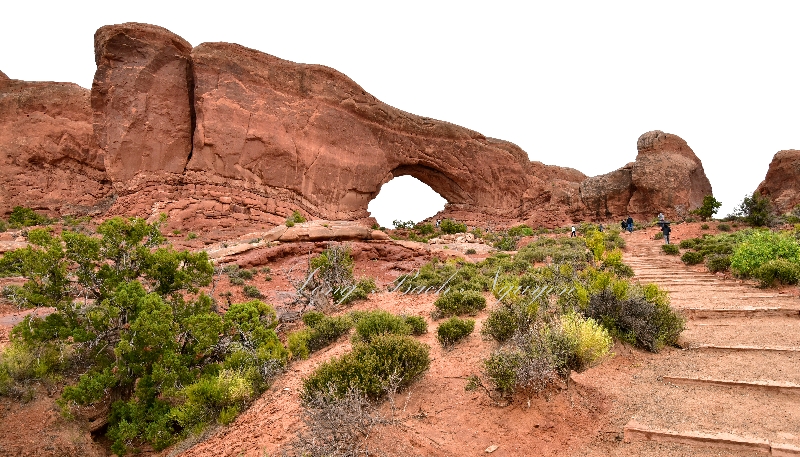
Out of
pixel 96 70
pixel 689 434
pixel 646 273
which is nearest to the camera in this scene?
pixel 689 434

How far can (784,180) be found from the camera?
35.0m

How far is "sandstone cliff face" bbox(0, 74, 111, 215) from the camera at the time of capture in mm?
28031

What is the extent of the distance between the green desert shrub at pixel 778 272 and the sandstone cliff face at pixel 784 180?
27685 millimetres

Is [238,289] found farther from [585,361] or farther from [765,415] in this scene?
[765,415]

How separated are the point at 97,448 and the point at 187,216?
18.6m

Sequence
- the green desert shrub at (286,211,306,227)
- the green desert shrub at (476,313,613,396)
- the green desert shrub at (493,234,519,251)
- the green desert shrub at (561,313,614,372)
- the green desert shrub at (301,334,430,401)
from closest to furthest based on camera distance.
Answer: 1. the green desert shrub at (476,313,613,396)
2. the green desert shrub at (301,334,430,401)
3. the green desert shrub at (561,313,614,372)
4. the green desert shrub at (286,211,306,227)
5. the green desert shrub at (493,234,519,251)

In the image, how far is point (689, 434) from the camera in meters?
4.26

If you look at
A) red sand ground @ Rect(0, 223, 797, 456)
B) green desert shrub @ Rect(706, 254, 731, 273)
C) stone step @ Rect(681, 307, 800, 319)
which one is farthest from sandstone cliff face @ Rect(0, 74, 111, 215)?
green desert shrub @ Rect(706, 254, 731, 273)

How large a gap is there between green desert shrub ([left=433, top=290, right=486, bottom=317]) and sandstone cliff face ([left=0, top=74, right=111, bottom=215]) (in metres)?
26.5

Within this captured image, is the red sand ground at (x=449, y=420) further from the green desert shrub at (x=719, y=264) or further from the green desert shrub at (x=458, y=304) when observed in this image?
the green desert shrub at (x=719, y=264)

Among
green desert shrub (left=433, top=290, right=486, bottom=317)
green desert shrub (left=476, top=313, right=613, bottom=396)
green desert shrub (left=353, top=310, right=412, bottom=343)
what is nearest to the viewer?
green desert shrub (left=476, top=313, right=613, bottom=396)

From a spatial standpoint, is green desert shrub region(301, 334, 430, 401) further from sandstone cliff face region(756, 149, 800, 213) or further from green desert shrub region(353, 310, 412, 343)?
sandstone cliff face region(756, 149, 800, 213)

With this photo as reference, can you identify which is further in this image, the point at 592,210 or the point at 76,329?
the point at 592,210

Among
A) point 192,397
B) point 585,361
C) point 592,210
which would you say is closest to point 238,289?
point 192,397
